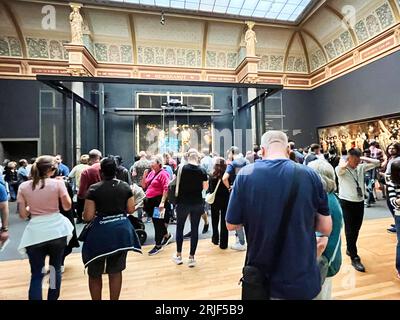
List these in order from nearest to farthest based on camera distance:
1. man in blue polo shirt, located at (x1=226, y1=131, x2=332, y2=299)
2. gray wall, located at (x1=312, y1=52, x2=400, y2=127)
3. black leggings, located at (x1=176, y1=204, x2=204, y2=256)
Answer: man in blue polo shirt, located at (x1=226, y1=131, x2=332, y2=299) → black leggings, located at (x1=176, y1=204, x2=204, y2=256) → gray wall, located at (x1=312, y1=52, x2=400, y2=127)

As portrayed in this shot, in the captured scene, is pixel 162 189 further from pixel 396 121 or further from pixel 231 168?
pixel 396 121

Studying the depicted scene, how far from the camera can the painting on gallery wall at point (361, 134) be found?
737 centimetres

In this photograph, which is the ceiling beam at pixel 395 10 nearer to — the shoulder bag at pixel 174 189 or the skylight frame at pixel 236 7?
the skylight frame at pixel 236 7

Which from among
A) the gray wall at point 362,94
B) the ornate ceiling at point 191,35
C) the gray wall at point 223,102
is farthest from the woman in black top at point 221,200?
the ornate ceiling at point 191,35

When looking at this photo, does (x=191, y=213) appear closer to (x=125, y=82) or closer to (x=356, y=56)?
(x=125, y=82)

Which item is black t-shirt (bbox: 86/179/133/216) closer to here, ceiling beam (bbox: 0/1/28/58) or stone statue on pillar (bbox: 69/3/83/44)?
stone statue on pillar (bbox: 69/3/83/44)

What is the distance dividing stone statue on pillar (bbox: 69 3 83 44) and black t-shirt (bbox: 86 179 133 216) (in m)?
9.47

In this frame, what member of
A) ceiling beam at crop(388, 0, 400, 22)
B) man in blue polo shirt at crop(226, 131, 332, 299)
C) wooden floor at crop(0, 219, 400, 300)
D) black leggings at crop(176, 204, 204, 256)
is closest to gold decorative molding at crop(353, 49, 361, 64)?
ceiling beam at crop(388, 0, 400, 22)

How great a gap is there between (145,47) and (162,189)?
946 cm

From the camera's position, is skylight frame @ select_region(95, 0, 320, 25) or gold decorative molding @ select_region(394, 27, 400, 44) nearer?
gold decorative molding @ select_region(394, 27, 400, 44)

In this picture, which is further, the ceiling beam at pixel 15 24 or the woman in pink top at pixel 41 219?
the ceiling beam at pixel 15 24

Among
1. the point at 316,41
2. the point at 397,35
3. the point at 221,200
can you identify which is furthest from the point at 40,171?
the point at 316,41

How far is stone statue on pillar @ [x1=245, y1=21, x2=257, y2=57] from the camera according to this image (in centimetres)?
1022
